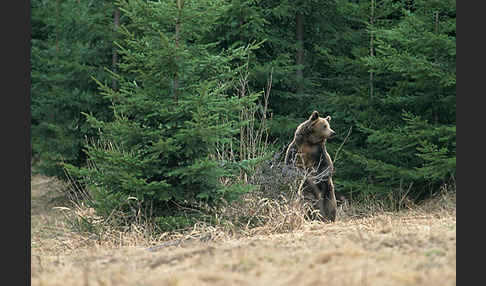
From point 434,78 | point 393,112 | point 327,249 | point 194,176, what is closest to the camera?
point 327,249

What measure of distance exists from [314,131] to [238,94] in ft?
4.60

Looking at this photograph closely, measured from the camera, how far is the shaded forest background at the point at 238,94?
7770 mm

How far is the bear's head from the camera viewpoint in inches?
361

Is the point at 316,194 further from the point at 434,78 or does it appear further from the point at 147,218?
the point at 434,78

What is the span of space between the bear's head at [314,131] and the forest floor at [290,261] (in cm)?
245

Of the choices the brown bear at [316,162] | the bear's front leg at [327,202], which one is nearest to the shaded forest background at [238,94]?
the brown bear at [316,162]

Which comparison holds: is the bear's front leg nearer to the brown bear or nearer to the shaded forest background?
the brown bear

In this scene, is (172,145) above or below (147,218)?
above

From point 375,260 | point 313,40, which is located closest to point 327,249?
point 375,260

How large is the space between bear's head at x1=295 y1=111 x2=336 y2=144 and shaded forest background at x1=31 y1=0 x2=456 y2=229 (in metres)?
0.54

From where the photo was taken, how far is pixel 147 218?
309 inches

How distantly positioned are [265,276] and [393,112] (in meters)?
9.36

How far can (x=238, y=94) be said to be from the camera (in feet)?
31.5

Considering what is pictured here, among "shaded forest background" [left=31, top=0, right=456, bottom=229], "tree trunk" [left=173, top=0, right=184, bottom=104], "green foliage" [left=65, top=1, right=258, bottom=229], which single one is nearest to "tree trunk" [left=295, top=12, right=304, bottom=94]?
"shaded forest background" [left=31, top=0, right=456, bottom=229]
